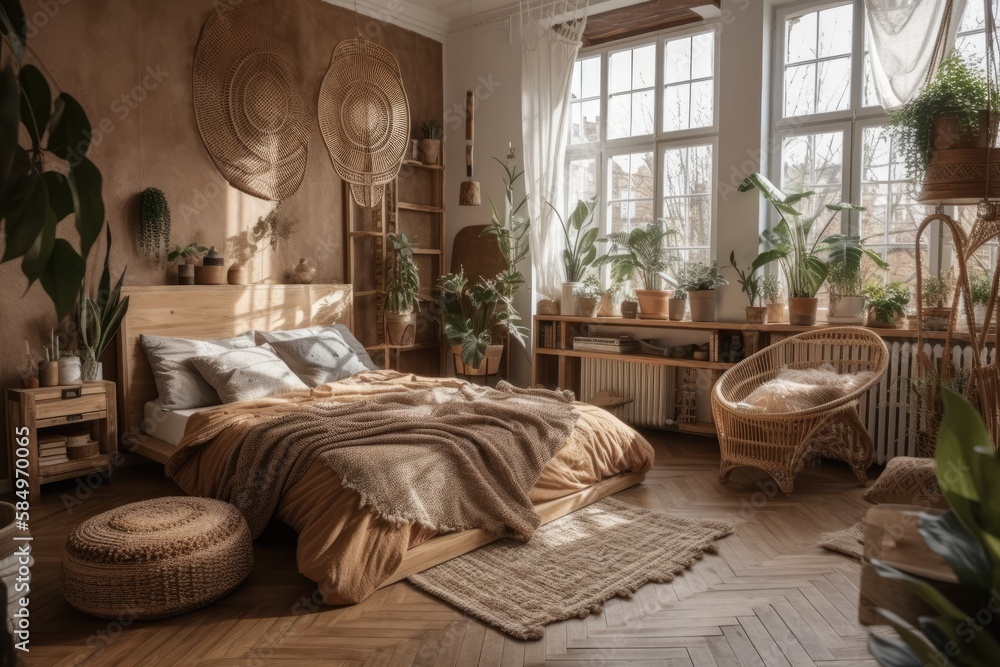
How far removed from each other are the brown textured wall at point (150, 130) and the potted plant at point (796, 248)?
10.1 ft

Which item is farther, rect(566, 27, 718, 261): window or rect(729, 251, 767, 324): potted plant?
rect(566, 27, 718, 261): window

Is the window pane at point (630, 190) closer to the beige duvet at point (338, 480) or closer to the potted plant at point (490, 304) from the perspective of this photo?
the potted plant at point (490, 304)

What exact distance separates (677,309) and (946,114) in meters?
2.01

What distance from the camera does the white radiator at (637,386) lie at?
17.5 feet

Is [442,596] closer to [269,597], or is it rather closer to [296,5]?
[269,597]

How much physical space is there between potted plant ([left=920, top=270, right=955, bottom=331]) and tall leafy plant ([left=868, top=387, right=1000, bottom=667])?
346cm

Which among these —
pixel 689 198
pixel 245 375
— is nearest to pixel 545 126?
pixel 689 198

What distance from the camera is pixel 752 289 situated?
4.81 m

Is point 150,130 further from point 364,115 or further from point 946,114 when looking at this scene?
point 946,114

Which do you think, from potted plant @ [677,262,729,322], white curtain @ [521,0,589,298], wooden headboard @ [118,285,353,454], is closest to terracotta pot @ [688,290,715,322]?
potted plant @ [677,262,729,322]

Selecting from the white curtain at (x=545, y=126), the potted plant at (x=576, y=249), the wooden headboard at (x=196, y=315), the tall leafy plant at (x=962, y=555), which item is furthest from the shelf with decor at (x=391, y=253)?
the tall leafy plant at (x=962, y=555)

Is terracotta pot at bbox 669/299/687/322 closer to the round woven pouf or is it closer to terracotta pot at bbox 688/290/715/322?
terracotta pot at bbox 688/290/715/322

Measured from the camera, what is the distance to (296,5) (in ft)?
17.2

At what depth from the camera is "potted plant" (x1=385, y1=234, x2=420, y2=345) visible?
18.3 ft
